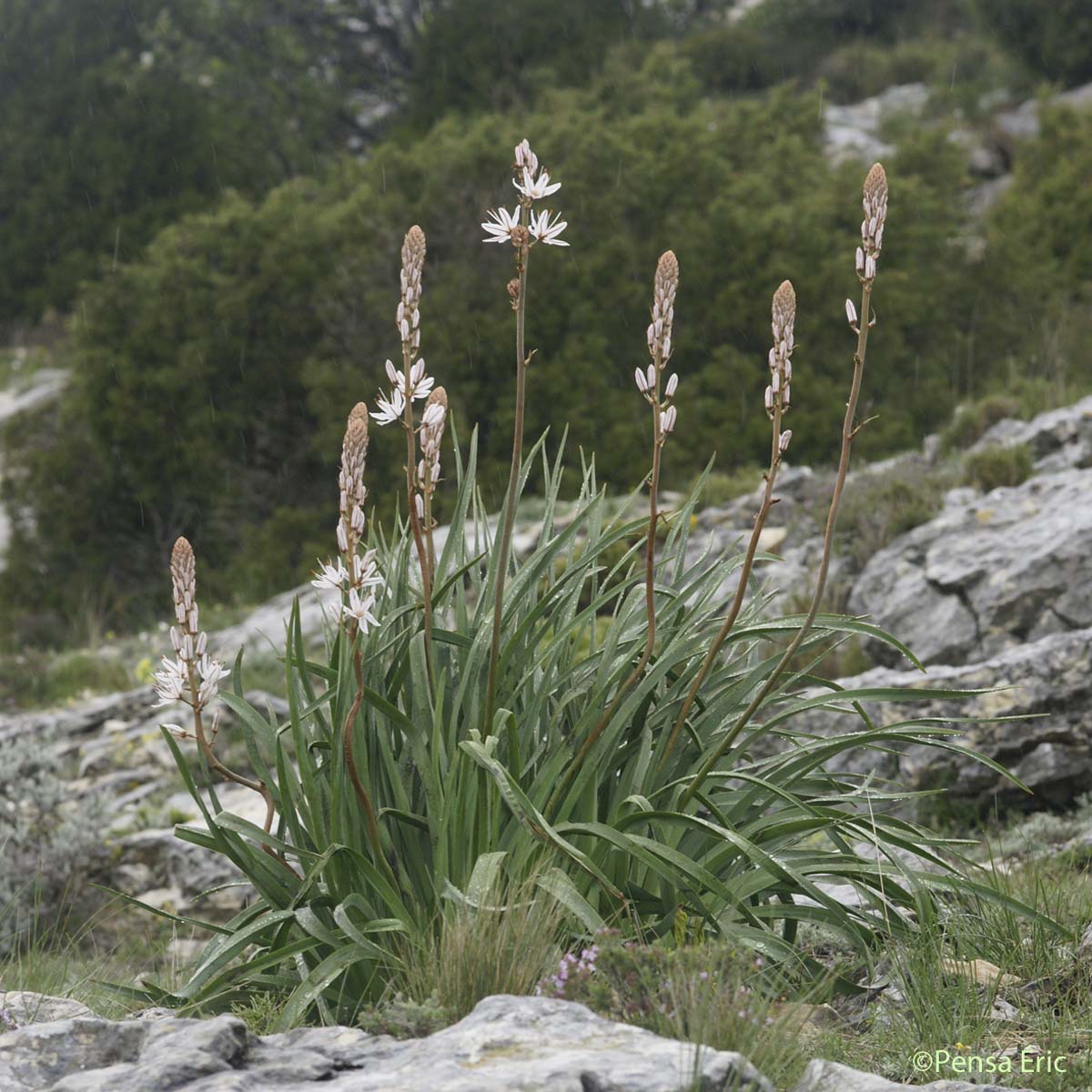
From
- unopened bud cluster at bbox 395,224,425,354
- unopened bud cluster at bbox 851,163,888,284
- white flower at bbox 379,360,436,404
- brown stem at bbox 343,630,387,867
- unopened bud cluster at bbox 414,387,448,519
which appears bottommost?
brown stem at bbox 343,630,387,867

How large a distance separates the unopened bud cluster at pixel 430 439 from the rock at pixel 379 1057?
107 centimetres

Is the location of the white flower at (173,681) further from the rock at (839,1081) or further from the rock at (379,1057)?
the rock at (839,1081)

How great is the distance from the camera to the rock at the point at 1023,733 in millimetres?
5270

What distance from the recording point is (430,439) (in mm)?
2840

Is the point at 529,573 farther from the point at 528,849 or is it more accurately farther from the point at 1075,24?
the point at 1075,24

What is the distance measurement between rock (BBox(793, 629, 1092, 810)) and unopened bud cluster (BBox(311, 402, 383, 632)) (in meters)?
3.09

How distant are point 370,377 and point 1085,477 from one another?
31.8ft

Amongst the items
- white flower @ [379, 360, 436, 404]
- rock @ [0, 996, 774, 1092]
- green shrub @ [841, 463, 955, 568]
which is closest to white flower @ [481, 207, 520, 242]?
white flower @ [379, 360, 436, 404]

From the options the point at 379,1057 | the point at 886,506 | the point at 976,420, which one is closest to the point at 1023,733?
the point at 886,506

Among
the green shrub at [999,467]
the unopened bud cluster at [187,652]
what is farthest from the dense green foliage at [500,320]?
the unopened bud cluster at [187,652]

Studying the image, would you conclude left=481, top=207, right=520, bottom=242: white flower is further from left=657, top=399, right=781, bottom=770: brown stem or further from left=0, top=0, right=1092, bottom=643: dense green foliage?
Answer: left=0, top=0, right=1092, bottom=643: dense green foliage

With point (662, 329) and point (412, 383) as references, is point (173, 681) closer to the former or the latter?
point (412, 383)

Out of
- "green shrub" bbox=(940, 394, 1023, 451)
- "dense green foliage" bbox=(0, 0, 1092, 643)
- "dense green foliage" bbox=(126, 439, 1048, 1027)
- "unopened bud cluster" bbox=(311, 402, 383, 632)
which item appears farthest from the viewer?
"dense green foliage" bbox=(0, 0, 1092, 643)

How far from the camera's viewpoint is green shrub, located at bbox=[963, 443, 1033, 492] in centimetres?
893
